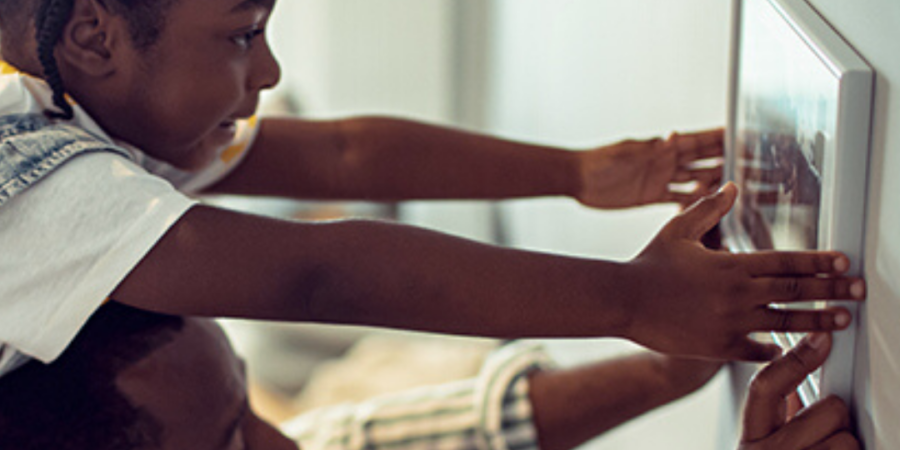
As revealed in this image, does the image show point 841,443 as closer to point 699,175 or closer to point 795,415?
point 795,415

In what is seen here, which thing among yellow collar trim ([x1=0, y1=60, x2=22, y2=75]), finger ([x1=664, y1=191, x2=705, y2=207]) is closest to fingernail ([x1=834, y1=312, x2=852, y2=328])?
finger ([x1=664, y1=191, x2=705, y2=207])

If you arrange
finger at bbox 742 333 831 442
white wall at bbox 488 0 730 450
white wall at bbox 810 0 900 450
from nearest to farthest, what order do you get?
white wall at bbox 810 0 900 450 < finger at bbox 742 333 831 442 < white wall at bbox 488 0 730 450

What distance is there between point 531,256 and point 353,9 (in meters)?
2.29

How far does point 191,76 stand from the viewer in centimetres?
70

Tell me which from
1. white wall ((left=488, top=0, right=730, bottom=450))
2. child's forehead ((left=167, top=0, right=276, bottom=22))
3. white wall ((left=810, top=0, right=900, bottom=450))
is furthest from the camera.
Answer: white wall ((left=488, top=0, right=730, bottom=450))

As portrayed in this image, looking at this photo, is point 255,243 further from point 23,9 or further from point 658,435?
point 658,435

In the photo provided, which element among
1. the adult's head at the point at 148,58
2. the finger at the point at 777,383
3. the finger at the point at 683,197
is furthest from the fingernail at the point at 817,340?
the adult's head at the point at 148,58

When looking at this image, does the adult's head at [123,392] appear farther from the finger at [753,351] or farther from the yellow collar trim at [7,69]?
the finger at [753,351]

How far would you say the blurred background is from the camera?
106cm

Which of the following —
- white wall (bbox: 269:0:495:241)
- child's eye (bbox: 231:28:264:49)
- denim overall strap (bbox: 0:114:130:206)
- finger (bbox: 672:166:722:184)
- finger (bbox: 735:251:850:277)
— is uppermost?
child's eye (bbox: 231:28:264:49)

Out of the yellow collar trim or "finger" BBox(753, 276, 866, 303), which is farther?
the yellow collar trim

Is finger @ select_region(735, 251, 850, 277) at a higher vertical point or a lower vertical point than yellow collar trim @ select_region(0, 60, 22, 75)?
lower

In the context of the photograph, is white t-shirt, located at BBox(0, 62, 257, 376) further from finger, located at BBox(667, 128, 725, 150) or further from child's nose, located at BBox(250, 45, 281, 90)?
finger, located at BBox(667, 128, 725, 150)

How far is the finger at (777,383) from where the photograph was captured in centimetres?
57
